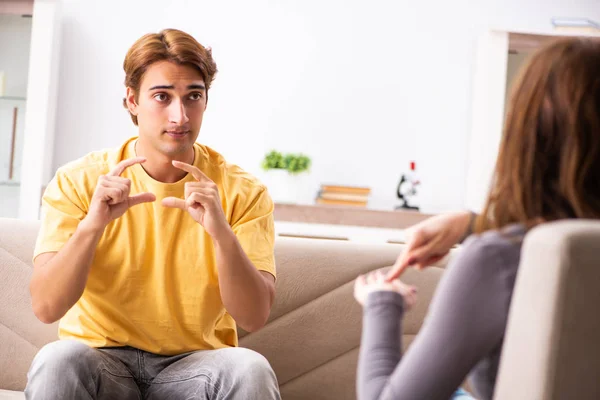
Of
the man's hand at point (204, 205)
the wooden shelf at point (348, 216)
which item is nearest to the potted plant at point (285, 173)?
the wooden shelf at point (348, 216)

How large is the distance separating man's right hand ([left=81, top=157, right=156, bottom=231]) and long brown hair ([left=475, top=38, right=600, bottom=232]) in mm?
911

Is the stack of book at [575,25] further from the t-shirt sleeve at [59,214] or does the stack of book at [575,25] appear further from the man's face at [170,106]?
the t-shirt sleeve at [59,214]

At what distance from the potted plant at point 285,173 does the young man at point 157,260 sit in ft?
7.29

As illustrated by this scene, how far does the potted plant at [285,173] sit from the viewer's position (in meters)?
4.17

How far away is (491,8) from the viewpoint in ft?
14.5

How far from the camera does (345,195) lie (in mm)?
4180

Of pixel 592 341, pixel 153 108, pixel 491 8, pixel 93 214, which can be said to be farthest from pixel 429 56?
pixel 592 341

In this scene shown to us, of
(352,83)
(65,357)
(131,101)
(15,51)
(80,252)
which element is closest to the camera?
(65,357)

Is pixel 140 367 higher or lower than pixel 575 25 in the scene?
lower

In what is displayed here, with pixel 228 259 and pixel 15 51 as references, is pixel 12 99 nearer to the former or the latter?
pixel 15 51

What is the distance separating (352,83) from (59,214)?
2882 mm

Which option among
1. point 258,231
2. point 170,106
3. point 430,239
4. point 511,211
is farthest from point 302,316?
point 511,211

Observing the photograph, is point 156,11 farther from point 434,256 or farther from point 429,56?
point 434,256

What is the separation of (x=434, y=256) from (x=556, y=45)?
34cm
